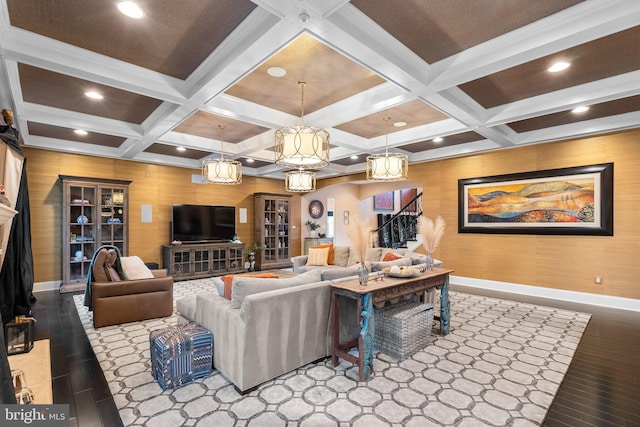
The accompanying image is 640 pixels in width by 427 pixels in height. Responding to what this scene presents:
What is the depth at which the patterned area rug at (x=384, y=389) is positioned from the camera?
7.07 feet

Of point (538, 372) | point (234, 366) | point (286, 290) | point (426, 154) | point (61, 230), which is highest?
point (426, 154)

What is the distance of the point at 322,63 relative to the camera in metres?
3.02

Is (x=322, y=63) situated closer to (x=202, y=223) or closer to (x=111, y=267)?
(x=111, y=267)

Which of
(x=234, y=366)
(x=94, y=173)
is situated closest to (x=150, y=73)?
(x=234, y=366)

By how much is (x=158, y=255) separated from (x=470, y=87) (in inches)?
273

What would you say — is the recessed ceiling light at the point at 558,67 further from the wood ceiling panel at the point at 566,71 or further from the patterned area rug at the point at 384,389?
the patterned area rug at the point at 384,389

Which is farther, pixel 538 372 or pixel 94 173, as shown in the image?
pixel 94 173

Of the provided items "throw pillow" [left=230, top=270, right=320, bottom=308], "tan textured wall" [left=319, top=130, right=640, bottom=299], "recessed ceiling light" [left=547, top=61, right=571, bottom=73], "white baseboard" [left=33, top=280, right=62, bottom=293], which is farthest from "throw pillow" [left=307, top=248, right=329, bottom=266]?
"white baseboard" [left=33, top=280, right=62, bottom=293]

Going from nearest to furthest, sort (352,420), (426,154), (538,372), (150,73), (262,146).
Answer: (352,420) → (538,372) → (150,73) → (262,146) → (426,154)

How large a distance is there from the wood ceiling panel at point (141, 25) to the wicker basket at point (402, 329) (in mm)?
2987

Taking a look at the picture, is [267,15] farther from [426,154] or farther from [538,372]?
[426,154]

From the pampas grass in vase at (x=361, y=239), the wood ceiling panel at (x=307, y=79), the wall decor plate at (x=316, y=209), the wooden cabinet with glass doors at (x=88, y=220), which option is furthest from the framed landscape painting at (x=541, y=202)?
the wooden cabinet with glass doors at (x=88, y=220)

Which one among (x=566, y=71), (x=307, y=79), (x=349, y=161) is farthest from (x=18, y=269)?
(x=566, y=71)

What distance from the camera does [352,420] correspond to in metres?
2.12
